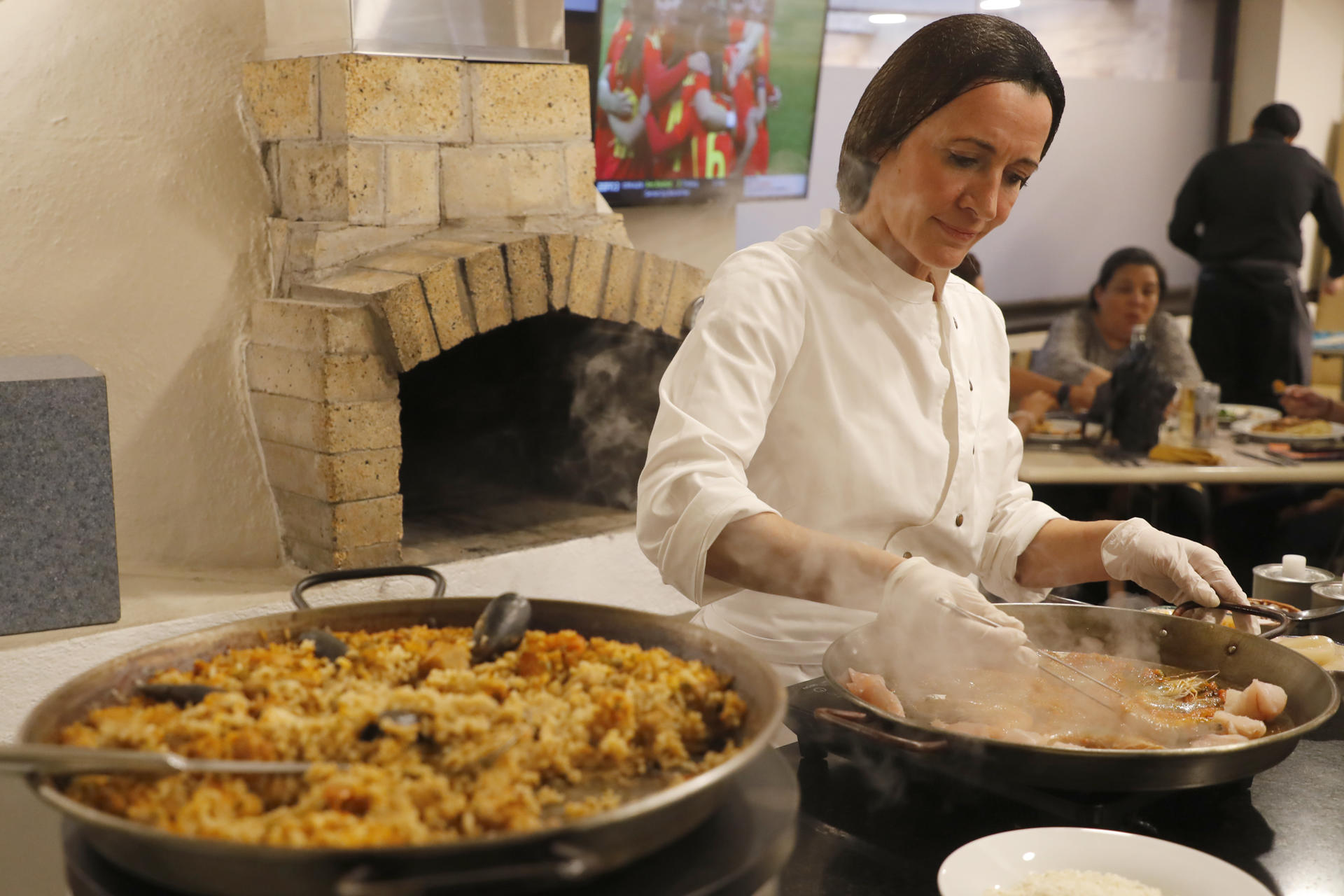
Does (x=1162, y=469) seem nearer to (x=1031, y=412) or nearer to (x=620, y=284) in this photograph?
(x=1031, y=412)

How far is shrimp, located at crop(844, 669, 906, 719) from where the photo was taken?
1205 mm

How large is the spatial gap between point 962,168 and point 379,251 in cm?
162

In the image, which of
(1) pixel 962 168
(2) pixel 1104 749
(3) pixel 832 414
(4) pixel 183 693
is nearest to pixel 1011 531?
(3) pixel 832 414

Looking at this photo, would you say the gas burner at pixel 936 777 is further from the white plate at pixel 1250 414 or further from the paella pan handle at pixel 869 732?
the white plate at pixel 1250 414

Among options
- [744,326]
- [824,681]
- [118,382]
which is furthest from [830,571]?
[118,382]

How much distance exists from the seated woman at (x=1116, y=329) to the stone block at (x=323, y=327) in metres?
2.99

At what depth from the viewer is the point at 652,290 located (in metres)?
3.10

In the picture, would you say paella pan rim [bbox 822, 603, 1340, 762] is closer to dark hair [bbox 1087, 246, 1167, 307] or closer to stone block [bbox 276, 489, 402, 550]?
stone block [bbox 276, 489, 402, 550]

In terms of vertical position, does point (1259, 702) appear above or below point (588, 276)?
below

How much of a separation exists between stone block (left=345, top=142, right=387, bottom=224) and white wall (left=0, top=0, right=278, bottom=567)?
1.14 feet

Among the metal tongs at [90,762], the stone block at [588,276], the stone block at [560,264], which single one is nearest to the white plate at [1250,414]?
the stone block at [588,276]

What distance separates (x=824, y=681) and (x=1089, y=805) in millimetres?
331

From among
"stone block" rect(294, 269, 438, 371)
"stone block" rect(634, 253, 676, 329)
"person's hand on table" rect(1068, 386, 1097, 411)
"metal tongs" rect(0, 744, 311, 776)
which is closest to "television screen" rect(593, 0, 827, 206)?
"stone block" rect(634, 253, 676, 329)

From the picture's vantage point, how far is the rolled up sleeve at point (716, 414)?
1489 millimetres
